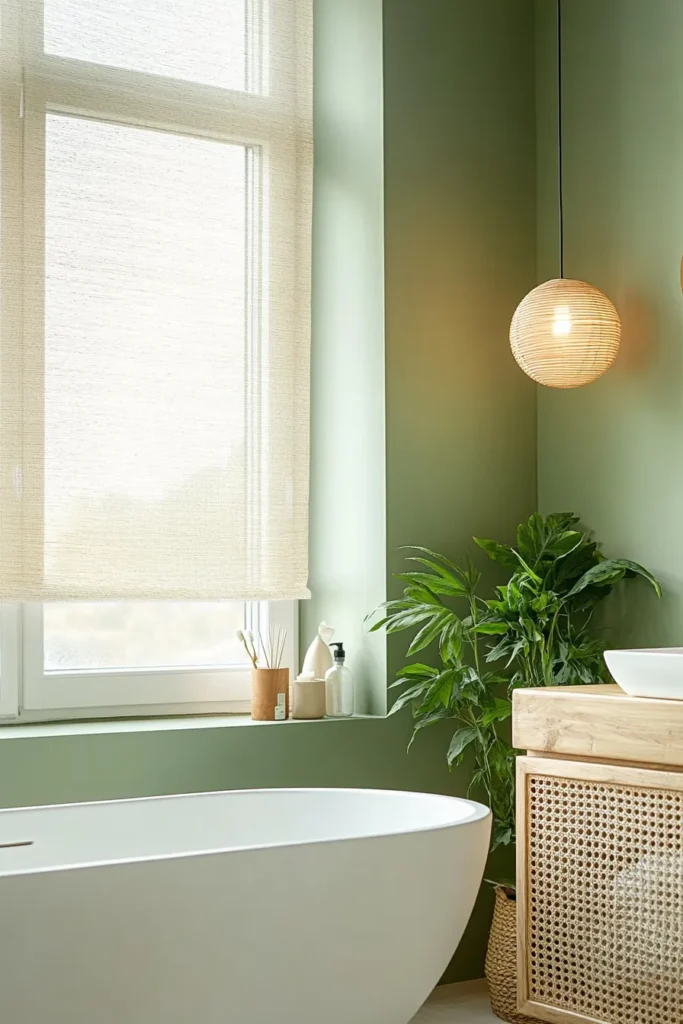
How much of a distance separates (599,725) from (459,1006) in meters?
1.00

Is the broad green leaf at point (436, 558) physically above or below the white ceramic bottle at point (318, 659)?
above

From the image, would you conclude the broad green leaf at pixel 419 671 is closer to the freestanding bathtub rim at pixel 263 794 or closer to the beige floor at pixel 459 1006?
the freestanding bathtub rim at pixel 263 794

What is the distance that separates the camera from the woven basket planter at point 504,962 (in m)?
3.06

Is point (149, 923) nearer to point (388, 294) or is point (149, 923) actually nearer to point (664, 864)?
point (664, 864)

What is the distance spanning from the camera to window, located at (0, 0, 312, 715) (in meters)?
3.23

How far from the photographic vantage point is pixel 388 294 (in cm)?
345

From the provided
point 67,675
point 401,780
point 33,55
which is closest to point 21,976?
point 67,675

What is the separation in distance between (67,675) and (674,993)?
1.71 meters

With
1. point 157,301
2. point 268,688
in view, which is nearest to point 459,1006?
point 268,688

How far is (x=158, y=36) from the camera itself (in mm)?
3498

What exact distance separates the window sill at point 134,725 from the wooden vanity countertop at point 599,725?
0.61 meters

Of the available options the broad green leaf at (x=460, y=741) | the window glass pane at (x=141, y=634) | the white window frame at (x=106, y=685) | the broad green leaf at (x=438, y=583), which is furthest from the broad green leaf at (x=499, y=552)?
the window glass pane at (x=141, y=634)

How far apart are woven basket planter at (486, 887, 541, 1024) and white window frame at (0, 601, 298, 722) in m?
0.91

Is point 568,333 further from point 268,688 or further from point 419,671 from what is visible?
point 268,688
